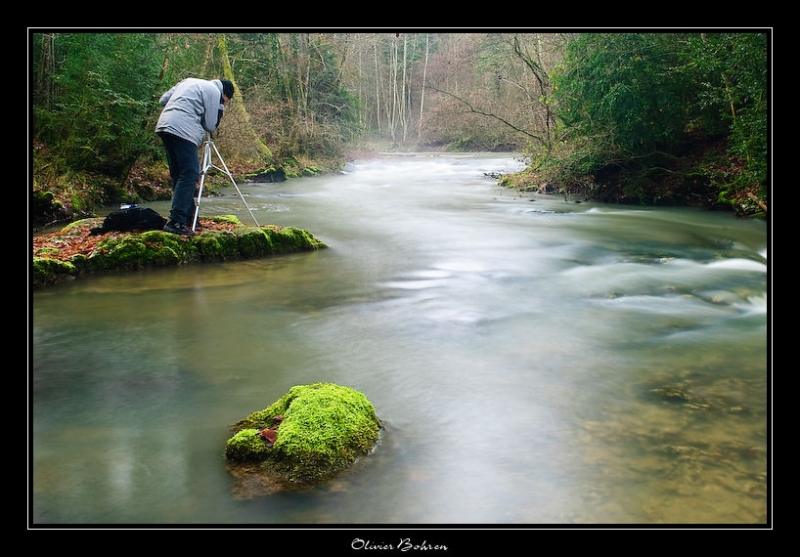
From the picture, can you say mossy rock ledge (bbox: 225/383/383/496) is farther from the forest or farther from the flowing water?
the forest

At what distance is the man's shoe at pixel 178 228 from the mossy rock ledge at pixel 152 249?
8cm

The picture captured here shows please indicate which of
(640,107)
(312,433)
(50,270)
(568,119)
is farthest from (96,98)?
(312,433)

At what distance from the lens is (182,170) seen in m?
7.66

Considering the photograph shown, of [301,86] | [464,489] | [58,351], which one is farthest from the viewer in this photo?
[301,86]

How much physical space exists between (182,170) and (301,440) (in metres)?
5.42

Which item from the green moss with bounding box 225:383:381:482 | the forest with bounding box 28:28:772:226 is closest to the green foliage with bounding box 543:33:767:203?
the forest with bounding box 28:28:772:226

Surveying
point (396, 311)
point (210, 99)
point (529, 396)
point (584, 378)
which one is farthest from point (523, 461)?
point (210, 99)

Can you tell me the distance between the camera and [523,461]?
3.19 meters

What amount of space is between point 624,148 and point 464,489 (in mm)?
13353

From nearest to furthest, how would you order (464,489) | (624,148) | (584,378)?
(464,489), (584,378), (624,148)

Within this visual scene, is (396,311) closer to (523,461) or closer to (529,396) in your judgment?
(529,396)

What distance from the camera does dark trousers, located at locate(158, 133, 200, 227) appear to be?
7570 millimetres
